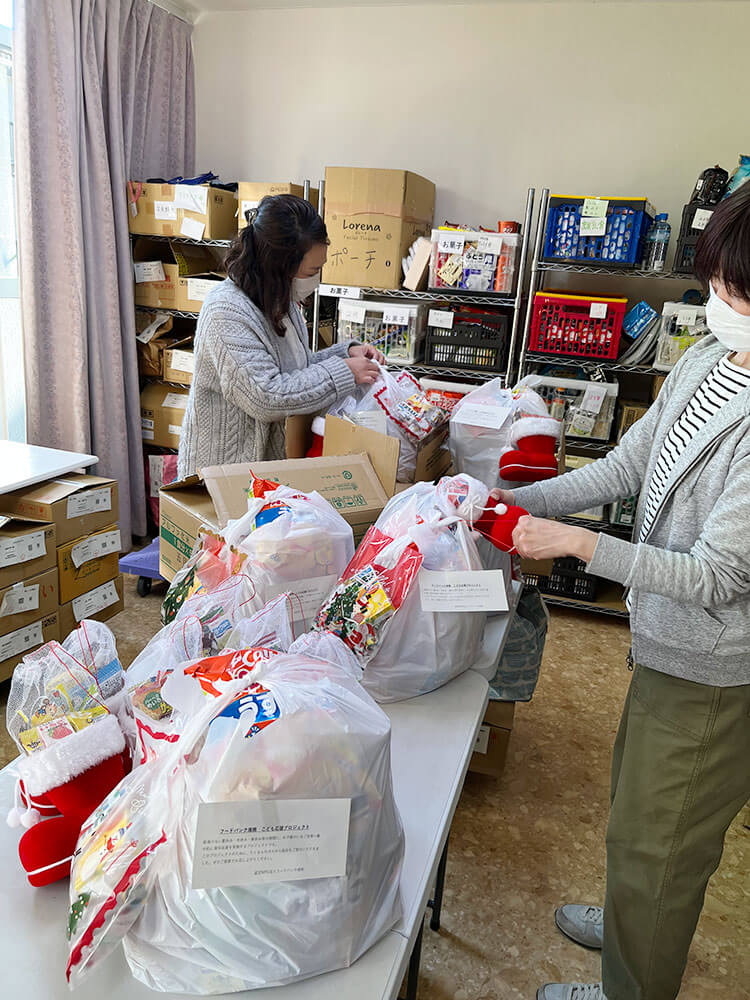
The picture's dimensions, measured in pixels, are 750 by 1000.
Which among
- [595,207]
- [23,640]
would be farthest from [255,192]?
[23,640]

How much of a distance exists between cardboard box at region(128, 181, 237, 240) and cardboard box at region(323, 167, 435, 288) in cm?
60

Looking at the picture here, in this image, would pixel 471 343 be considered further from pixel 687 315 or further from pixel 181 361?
pixel 181 361

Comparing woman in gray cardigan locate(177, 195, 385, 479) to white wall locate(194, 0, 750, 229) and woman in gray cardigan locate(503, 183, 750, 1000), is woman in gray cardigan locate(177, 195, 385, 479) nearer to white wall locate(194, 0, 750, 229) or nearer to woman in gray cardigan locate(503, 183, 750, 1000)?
woman in gray cardigan locate(503, 183, 750, 1000)

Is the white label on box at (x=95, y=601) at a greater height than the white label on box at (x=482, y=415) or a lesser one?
lesser

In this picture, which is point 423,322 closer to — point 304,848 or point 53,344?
point 53,344

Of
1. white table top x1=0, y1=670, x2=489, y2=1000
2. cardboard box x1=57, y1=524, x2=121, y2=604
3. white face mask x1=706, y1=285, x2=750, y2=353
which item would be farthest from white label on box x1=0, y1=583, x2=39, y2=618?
white face mask x1=706, y1=285, x2=750, y2=353

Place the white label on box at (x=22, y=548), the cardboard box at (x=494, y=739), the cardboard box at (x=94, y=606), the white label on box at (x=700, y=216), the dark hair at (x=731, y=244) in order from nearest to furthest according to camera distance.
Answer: the dark hair at (x=731, y=244) < the cardboard box at (x=494, y=739) < the white label on box at (x=22, y=548) < the cardboard box at (x=94, y=606) < the white label on box at (x=700, y=216)

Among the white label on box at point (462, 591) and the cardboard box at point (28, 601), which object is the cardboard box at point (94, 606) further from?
the white label on box at point (462, 591)

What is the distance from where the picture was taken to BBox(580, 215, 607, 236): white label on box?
9.65 ft

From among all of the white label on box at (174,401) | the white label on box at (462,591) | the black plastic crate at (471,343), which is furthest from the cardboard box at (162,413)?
the white label on box at (462,591)

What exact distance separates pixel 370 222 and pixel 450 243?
1.19 feet

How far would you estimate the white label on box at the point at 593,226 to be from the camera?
294cm

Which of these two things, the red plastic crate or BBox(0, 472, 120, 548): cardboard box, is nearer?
BBox(0, 472, 120, 548): cardboard box

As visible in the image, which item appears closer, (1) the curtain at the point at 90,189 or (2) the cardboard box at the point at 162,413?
(1) the curtain at the point at 90,189
